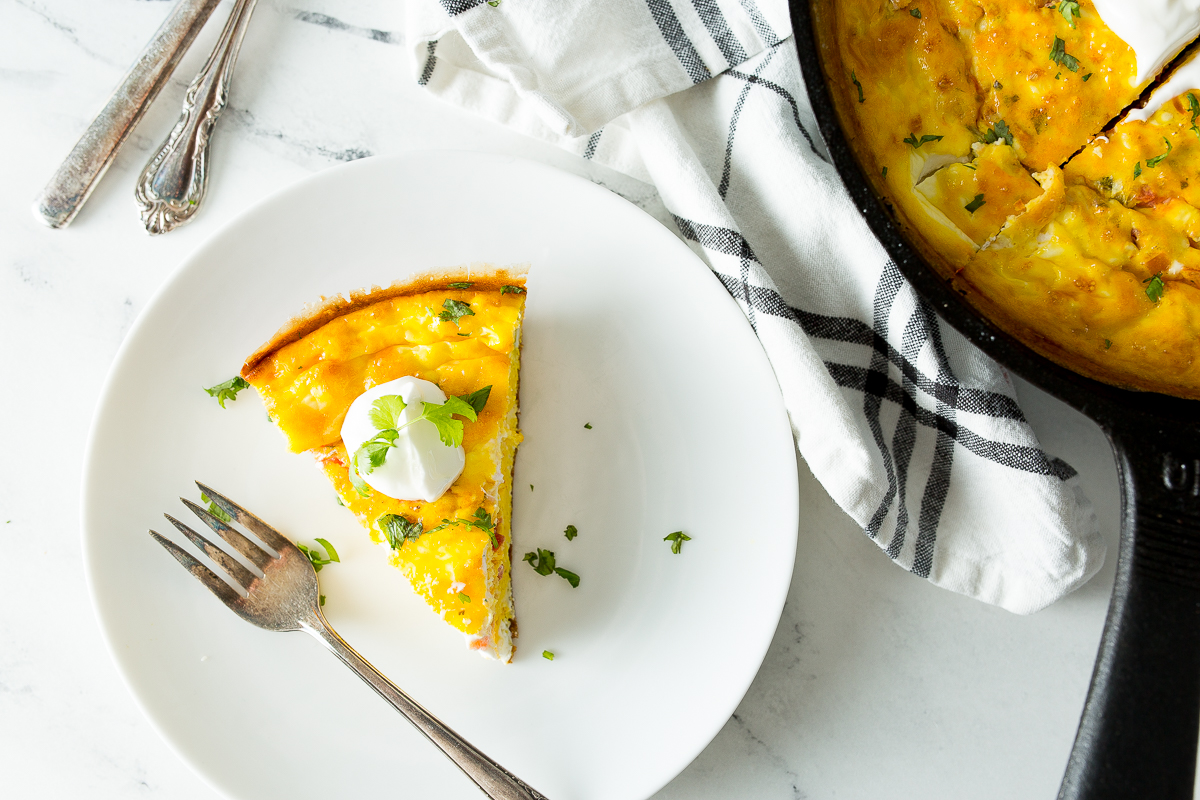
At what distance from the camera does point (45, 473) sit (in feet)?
9.38

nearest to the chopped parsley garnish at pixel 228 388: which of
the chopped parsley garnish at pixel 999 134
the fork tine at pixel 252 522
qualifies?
the fork tine at pixel 252 522

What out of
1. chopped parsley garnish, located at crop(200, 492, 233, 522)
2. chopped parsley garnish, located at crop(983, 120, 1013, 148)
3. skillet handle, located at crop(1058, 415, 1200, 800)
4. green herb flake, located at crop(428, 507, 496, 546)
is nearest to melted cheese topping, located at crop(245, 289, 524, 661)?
green herb flake, located at crop(428, 507, 496, 546)

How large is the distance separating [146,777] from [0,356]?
5.57ft

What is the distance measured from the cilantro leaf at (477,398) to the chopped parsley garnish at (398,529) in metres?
0.43

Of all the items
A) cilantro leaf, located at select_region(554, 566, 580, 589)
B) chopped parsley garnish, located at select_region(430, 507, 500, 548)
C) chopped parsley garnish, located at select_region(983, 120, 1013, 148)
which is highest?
chopped parsley garnish, located at select_region(983, 120, 1013, 148)

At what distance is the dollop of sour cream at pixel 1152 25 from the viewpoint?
6.94ft

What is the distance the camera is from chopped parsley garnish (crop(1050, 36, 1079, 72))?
223cm

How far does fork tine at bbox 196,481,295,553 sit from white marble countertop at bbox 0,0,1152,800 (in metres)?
0.71

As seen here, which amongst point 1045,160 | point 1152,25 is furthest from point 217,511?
point 1152,25

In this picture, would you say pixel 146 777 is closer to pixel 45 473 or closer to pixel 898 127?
pixel 45 473

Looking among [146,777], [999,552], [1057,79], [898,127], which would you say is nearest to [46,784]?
[146,777]

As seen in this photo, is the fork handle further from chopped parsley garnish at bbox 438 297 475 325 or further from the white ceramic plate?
chopped parsley garnish at bbox 438 297 475 325

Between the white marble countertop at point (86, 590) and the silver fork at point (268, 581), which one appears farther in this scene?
the white marble countertop at point (86, 590)

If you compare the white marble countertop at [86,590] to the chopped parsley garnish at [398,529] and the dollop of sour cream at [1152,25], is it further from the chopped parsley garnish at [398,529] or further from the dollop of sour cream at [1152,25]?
the chopped parsley garnish at [398,529]
